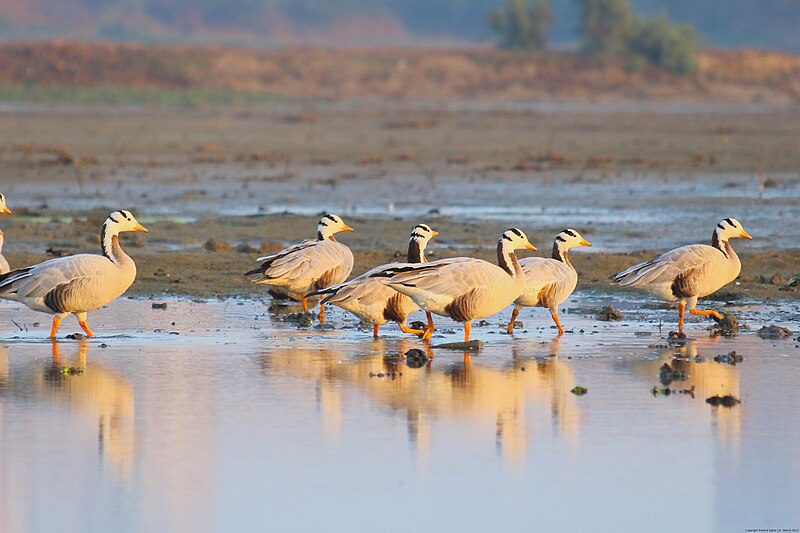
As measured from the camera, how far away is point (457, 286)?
1186cm

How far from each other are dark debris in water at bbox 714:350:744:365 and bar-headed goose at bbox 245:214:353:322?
3.97 metres

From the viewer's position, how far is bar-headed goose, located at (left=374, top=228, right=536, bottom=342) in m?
11.8

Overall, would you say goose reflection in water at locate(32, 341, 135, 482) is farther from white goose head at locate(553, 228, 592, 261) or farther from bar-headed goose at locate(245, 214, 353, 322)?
white goose head at locate(553, 228, 592, 261)

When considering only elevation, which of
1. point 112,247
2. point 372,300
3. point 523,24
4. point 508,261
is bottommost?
point 372,300

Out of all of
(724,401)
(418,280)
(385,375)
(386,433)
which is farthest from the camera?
(418,280)

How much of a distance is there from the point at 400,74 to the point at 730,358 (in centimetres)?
5526

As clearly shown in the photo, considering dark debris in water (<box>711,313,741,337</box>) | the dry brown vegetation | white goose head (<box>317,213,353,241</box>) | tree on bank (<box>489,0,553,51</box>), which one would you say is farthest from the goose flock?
tree on bank (<box>489,0,553,51</box>)

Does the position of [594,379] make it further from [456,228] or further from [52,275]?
[456,228]

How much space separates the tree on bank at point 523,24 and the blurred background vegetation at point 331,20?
4139 cm

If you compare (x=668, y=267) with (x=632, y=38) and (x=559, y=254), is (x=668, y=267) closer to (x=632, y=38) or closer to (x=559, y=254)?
(x=559, y=254)

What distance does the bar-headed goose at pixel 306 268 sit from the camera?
13820 millimetres

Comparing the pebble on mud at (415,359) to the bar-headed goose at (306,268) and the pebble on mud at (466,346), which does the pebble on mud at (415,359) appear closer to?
the pebble on mud at (466,346)

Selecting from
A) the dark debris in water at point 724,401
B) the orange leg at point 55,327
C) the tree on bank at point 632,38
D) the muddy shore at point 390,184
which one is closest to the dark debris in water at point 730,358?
the dark debris in water at point 724,401

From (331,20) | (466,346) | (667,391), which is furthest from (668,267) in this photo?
(331,20)
